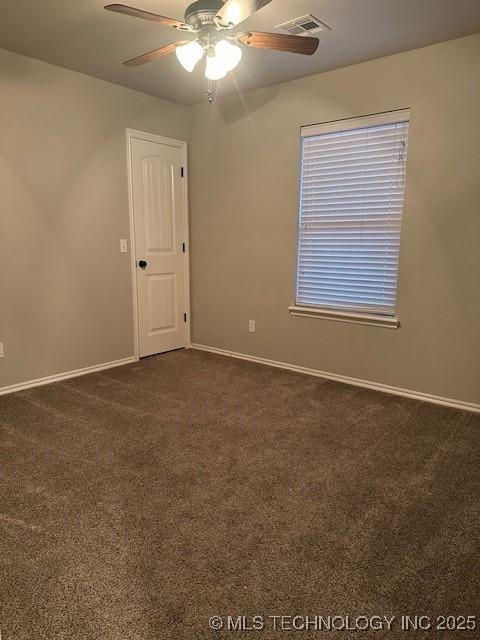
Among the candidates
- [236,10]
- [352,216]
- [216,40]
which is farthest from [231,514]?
[352,216]

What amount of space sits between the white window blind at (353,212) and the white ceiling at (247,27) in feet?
1.68

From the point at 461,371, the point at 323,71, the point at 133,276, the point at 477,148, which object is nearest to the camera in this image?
the point at 477,148

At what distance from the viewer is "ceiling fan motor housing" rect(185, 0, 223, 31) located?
208 cm

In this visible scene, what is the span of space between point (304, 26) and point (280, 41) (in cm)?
75

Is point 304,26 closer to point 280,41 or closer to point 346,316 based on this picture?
point 280,41

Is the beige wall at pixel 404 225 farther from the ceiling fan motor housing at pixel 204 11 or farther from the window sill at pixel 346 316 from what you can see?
the ceiling fan motor housing at pixel 204 11

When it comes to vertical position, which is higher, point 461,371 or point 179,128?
point 179,128

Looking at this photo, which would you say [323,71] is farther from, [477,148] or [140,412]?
[140,412]

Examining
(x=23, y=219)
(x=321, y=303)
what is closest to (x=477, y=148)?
(x=321, y=303)

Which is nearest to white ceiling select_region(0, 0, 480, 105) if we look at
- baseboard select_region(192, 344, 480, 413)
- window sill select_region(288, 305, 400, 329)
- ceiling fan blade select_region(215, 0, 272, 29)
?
ceiling fan blade select_region(215, 0, 272, 29)

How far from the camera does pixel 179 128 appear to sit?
4348 mm

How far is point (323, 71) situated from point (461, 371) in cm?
266

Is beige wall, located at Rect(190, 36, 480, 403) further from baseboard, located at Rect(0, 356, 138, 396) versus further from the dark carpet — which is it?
baseboard, located at Rect(0, 356, 138, 396)

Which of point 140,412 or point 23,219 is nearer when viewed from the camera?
point 140,412
